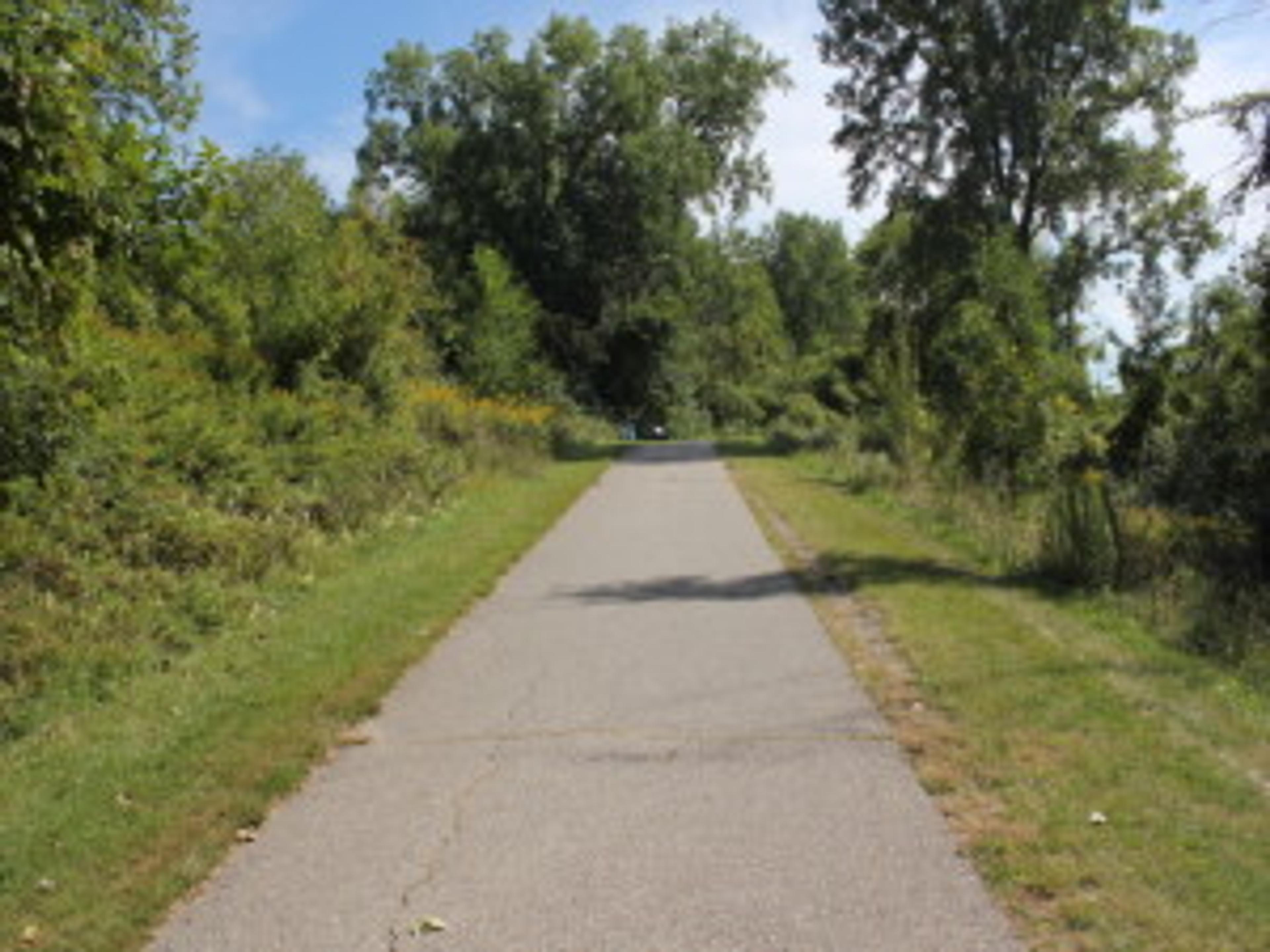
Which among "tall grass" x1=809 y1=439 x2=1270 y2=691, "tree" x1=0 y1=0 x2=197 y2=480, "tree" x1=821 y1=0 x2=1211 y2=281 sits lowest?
"tall grass" x1=809 y1=439 x2=1270 y2=691

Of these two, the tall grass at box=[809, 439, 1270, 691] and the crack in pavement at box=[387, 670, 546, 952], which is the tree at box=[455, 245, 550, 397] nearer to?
the tall grass at box=[809, 439, 1270, 691]

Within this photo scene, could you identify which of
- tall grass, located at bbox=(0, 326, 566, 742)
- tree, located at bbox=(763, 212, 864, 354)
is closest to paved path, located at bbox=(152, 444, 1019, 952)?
tall grass, located at bbox=(0, 326, 566, 742)

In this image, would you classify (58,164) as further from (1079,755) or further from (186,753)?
(1079,755)

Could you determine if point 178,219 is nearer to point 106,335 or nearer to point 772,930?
point 772,930

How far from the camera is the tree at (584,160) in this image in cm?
4766

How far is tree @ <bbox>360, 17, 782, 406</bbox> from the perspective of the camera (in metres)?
47.7

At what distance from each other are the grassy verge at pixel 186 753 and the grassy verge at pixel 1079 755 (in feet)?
10.3

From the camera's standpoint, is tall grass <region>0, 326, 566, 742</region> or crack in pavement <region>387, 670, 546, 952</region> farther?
tall grass <region>0, 326, 566, 742</region>

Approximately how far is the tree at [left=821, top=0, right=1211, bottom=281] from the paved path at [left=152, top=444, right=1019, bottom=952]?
27.2 metres

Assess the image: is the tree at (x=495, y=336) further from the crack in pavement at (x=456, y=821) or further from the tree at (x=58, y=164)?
the tree at (x=58, y=164)

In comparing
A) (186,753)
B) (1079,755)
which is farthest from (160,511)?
(1079,755)

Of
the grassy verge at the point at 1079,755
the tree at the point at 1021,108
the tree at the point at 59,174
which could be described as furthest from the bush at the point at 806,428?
the tree at the point at 59,174

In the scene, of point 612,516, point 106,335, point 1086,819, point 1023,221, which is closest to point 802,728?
point 1086,819

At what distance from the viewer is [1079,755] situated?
21.1 ft
